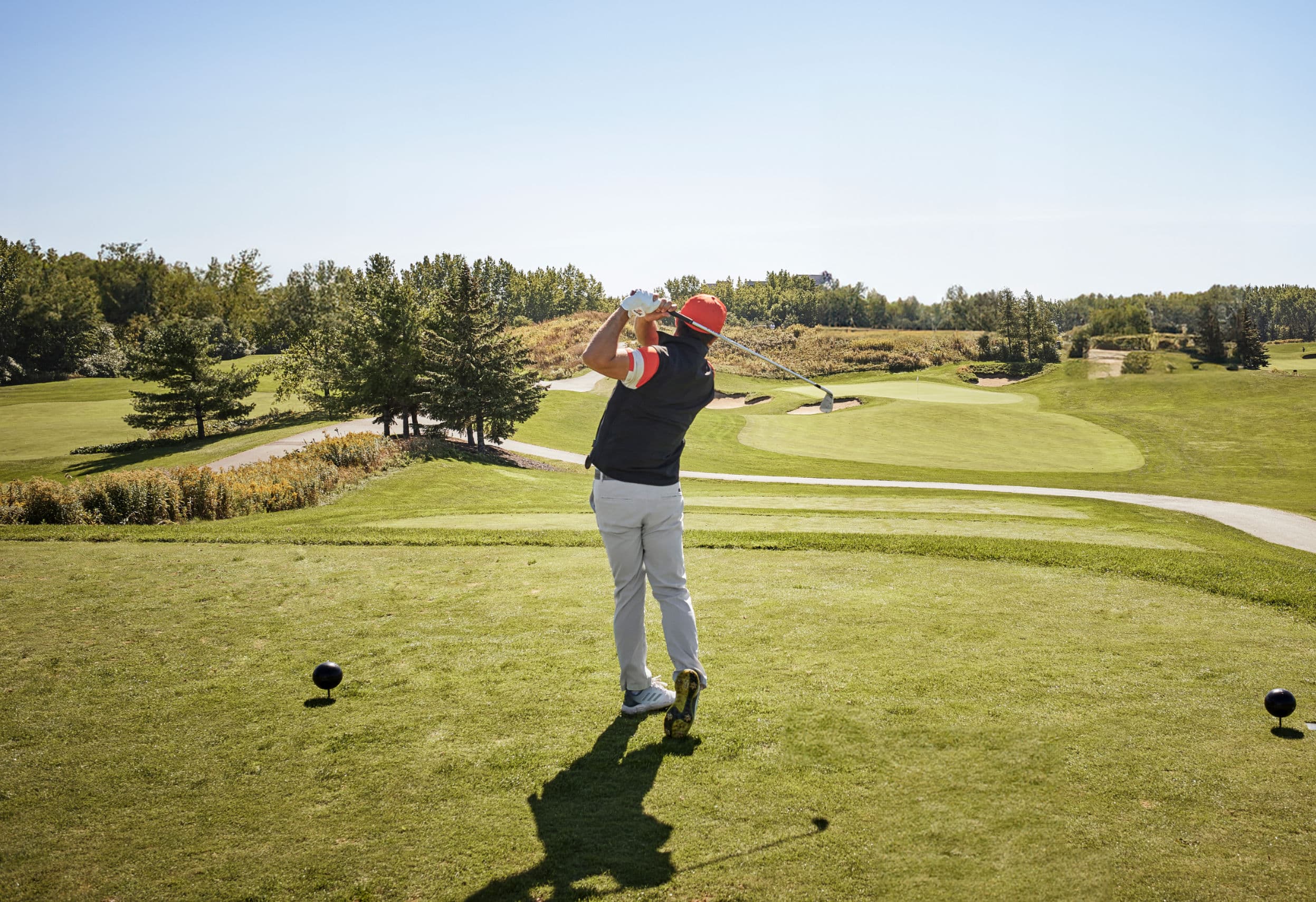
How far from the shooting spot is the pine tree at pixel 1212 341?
8481cm

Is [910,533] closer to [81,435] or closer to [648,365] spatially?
[648,365]

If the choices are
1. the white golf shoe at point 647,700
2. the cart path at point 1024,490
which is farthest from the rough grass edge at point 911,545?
the white golf shoe at point 647,700

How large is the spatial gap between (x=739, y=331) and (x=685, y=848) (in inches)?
3882

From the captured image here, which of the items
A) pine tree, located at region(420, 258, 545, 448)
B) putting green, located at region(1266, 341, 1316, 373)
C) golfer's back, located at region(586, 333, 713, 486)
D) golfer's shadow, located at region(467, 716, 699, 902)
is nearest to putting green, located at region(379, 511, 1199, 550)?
golfer's back, located at region(586, 333, 713, 486)

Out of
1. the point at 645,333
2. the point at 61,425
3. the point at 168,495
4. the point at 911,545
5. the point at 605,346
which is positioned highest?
the point at 645,333

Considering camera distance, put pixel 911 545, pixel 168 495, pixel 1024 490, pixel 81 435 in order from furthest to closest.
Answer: pixel 81 435 → pixel 1024 490 → pixel 168 495 → pixel 911 545

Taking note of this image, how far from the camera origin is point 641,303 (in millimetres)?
5500

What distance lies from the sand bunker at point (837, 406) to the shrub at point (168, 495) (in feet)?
111

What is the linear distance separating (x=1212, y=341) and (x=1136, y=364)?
886 inches

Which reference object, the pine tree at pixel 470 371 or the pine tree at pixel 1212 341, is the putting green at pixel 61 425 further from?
the pine tree at pixel 1212 341

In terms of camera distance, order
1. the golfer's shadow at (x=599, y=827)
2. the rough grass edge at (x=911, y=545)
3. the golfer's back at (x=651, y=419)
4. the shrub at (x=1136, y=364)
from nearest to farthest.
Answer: the golfer's shadow at (x=599, y=827)
the golfer's back at (x=651, y=419)
the rough grass edge at (x=911, y=545)
the shrub at (x=1136, y=364)

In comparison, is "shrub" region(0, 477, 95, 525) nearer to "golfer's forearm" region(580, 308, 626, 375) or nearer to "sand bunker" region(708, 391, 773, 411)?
"golfer's forearm" region(580, 308, 626, 375)

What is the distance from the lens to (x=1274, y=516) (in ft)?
68.4

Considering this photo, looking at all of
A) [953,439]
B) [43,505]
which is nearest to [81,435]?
[43,505]
